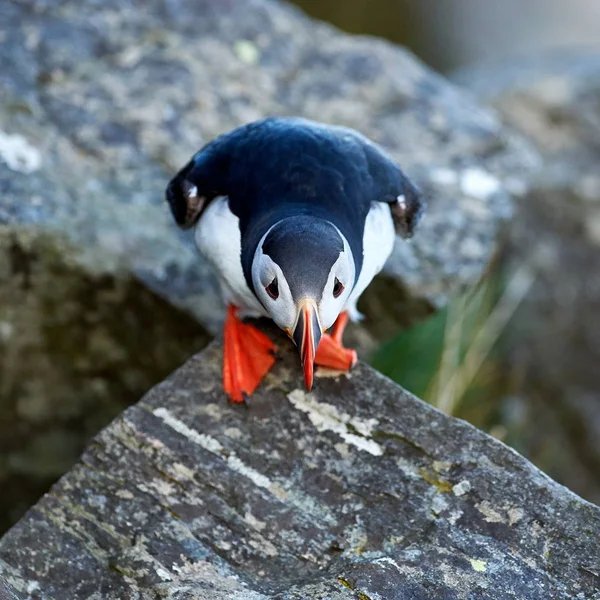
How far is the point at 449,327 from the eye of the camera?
169 inches

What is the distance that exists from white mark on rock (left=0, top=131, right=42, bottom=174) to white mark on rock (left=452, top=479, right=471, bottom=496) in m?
2.34

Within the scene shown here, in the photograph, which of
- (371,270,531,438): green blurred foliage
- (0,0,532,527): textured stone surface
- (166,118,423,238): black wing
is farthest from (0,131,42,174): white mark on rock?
(371,270,531,438): green blurred foliage

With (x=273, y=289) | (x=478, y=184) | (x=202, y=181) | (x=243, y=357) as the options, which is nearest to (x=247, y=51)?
(x=478, y=184)

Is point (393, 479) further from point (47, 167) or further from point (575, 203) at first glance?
point (575, 203)

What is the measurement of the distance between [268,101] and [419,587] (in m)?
2.95

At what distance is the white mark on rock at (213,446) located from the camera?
9.09ft

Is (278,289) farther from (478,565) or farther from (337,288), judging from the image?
(478,565)

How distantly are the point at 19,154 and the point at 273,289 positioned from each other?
71.4 inches

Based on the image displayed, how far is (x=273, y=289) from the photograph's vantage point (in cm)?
270

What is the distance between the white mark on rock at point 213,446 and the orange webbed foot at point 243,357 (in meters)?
0.18

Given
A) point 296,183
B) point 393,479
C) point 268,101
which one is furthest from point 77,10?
point 393,479

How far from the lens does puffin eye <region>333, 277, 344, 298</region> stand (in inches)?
106

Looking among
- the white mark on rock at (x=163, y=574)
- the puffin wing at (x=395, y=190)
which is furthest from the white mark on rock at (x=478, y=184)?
the white mark on rock at (x=163, y=574)

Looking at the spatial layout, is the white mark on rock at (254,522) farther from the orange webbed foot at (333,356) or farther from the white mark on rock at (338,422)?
the orange webbed foot at (333,356)
